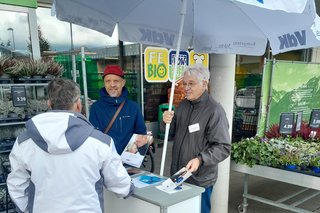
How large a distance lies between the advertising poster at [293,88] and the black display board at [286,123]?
1208 millimetres

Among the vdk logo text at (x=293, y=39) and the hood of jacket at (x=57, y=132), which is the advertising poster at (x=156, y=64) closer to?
the vdk logo text at (x=293, y=39)

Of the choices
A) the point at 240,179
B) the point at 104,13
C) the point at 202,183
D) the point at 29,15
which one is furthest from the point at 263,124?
the point at 29,15

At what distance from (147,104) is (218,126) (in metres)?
5.18

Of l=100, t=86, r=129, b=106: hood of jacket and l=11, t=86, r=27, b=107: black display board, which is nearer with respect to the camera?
l=100, t=86, r=129, b=106: hood of jacket

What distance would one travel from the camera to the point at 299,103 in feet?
19.4

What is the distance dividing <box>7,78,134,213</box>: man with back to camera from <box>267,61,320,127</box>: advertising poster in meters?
4.17

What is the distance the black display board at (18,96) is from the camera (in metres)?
2.79

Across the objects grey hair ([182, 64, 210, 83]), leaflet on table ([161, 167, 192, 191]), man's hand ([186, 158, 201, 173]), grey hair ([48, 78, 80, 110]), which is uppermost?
grey hair ([182, 64, 210, 83])

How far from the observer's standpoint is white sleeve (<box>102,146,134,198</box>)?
5.08 feet

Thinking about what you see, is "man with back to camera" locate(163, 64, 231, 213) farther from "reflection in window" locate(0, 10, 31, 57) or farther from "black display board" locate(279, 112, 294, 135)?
"reflection in window" locate(0, 10, 31, 57)

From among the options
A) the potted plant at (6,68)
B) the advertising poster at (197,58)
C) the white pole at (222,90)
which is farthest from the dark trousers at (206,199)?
the advertising poster at (197,58)

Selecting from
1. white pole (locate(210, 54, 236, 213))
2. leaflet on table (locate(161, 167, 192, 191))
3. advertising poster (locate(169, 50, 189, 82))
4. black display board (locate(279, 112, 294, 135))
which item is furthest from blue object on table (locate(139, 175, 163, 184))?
advertising poster (locate(169, 50, 189, 82))

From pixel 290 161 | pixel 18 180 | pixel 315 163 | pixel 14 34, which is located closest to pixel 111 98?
pixel 18 180

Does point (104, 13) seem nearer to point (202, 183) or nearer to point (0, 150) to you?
point (0, 150)
